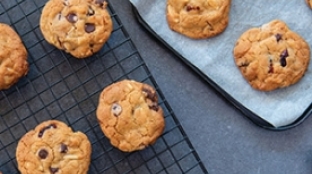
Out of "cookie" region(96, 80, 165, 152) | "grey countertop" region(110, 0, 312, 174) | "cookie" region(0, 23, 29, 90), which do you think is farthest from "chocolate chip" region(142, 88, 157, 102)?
"cookie" region(0, 23, 29, 90)

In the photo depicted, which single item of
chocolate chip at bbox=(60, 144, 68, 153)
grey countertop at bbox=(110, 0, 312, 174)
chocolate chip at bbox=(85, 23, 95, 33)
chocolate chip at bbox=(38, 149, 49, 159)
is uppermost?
chocolate chip at bbox=(85, 23, 95, 33)

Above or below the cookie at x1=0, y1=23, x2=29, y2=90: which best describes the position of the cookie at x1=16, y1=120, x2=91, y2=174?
below

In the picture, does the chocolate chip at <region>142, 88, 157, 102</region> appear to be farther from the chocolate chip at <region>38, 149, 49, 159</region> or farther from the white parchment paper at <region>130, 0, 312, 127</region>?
the chocolate chip at <region>38, 149, 49, 159</region>

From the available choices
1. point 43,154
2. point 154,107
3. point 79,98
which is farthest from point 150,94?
point 43,154

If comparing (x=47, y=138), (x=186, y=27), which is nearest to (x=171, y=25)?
(x=186, y=27)

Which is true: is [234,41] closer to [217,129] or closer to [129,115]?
[217,129]

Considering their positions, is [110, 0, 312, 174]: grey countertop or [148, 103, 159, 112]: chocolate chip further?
[110, 0, 312, 174]: grey countertop

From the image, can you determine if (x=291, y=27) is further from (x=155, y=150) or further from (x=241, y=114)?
(x=155, y=150)
